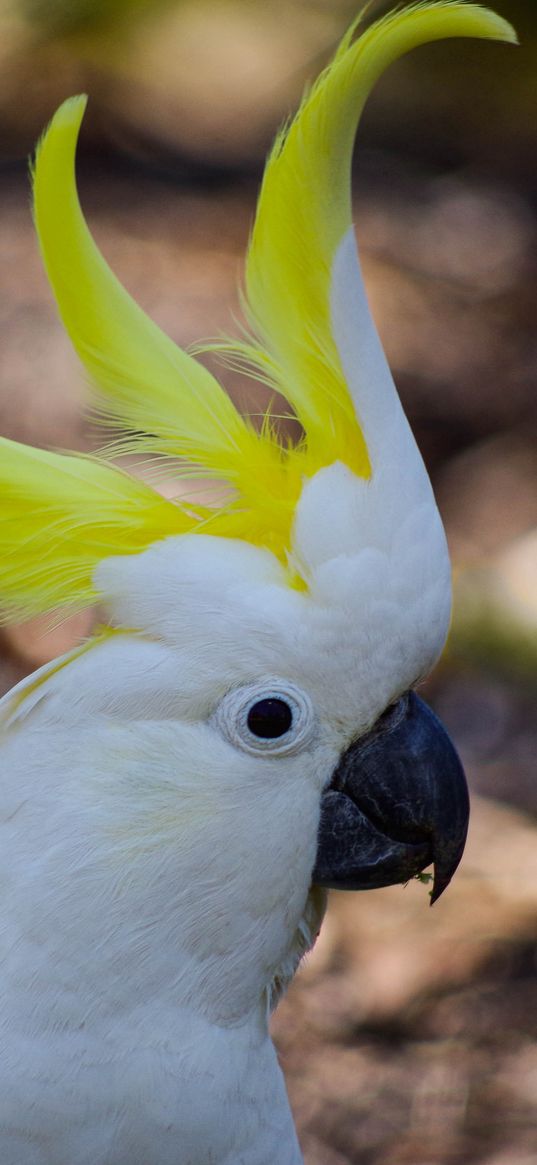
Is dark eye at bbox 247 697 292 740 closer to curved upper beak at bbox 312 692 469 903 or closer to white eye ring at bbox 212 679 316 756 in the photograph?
white eye ring at bbox 212 679 316 756

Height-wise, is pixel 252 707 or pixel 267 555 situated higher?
pixel 267 555

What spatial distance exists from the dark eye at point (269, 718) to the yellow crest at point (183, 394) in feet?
0.59

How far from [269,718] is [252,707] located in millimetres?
23

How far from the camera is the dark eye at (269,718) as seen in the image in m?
1.37

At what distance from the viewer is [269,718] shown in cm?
137

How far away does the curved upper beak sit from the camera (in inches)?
57.4

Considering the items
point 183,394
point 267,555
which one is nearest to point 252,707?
point 267,555

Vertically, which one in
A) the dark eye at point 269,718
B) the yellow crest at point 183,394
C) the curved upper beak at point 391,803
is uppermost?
the yellow crest at point 183,394

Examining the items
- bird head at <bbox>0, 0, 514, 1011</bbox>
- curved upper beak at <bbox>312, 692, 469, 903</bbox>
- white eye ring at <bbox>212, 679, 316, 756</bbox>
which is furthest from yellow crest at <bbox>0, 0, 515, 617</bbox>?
curved upper beak at <bbox>312, 692, 469, 903</bbox>

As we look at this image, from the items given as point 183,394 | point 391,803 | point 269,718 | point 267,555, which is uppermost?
point 183,394

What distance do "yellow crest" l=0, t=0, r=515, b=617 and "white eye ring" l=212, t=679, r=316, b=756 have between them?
17 cm

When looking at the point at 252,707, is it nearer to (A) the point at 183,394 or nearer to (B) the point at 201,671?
(B) the point at 201,671

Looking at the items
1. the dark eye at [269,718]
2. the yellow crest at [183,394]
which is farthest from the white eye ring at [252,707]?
the yellow crest at [183,394]

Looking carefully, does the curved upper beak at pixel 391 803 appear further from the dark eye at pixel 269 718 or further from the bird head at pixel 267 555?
the dark eye at pixel 269 718
